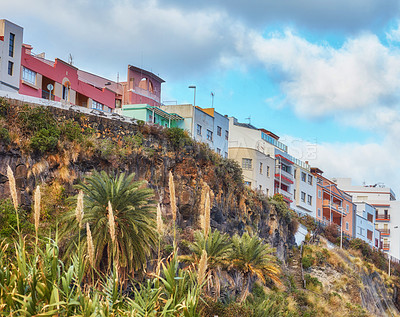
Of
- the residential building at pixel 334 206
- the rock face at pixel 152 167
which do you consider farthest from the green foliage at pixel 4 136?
the residential building at pixel 334 206

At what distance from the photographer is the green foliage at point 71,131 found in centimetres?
3384

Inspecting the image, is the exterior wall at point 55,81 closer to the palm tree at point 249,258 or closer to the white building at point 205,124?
the white building at point 205,124

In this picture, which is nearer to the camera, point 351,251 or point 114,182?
point 114,182

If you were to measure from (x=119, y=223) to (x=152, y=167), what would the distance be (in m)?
11.4

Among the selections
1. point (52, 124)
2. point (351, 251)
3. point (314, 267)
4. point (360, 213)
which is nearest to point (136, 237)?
point (52, 124)

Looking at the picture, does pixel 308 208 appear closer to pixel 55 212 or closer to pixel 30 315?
pixel 55 212

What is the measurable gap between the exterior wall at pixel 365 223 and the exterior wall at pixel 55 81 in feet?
157

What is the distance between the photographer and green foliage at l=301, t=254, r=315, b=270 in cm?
5338

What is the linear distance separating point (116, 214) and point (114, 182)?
1.58m

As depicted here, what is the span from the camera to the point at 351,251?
6944cm

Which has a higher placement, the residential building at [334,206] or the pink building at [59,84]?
the pink building at [59,84]

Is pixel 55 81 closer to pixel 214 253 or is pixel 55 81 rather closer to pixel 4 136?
pixel 4 136

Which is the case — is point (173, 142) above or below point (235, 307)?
above

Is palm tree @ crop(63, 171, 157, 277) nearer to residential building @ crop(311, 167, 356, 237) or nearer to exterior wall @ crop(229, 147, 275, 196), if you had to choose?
exterior wall @ crop(229, 147, 275, 196)
